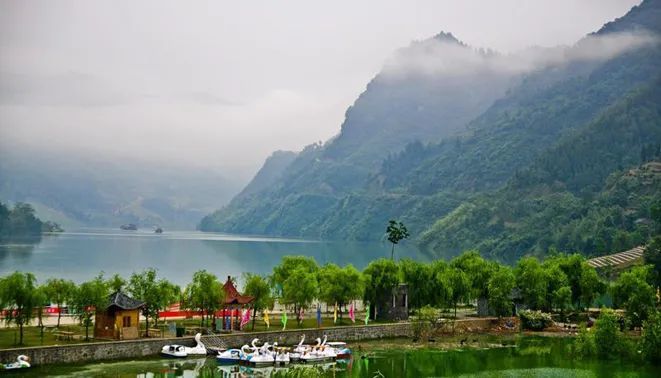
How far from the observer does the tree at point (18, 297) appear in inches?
2084

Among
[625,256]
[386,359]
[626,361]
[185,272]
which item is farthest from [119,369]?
[625,256]

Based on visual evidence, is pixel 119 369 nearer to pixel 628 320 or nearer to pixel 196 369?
pixel 196 369

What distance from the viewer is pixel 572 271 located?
84.5m

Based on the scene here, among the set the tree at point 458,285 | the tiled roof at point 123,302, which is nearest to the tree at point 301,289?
the tiled roof at point 123,302

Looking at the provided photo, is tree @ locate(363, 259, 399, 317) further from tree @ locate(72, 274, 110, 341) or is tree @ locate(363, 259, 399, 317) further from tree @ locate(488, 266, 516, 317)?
tree @ locate(72, 274, 110, 341)

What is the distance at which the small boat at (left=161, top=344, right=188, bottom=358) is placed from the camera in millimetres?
55188

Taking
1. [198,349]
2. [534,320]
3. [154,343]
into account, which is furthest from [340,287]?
[154,343]

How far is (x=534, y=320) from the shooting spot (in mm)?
76188

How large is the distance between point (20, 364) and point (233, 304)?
815 inches

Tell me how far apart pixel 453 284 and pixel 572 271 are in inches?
595

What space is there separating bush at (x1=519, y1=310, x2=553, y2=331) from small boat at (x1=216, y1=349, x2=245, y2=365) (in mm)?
33927

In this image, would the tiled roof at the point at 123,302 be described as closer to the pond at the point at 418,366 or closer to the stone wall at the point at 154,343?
the stone wall at the point at 154,343

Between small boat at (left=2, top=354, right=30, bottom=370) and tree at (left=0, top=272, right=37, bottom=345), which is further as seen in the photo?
tree at (left=0, top=272, right=37, bottom=345)

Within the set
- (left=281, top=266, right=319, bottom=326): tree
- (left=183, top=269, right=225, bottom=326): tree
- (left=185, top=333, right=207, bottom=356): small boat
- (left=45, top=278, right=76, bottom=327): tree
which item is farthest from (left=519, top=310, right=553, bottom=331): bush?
(left=45, top=278, right=76, bottom=327): tree
